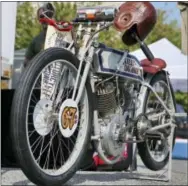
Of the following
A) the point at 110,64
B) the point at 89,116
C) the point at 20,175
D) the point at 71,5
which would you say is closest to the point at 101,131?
the point at 89,116

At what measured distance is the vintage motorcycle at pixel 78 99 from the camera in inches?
119

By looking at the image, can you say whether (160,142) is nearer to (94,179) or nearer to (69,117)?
(94,179)

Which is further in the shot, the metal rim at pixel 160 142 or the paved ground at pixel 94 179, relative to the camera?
the metal rim at pixel 160 142

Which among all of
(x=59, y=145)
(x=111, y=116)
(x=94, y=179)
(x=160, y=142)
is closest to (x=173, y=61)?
(x=160, y=142)

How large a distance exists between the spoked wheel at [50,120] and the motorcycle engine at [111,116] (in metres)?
0.24

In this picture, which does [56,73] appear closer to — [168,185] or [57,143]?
[57,143]

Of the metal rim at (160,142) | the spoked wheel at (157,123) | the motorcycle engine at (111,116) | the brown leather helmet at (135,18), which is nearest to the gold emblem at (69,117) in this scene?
the motorcycle engine at (111,116)

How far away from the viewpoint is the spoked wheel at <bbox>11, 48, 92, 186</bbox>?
116 inches

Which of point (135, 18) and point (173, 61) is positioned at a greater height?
point (173, 61)

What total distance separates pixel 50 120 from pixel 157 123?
163cm

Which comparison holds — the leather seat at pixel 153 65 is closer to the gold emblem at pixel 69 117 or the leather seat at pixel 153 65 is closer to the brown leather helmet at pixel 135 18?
the brown leather helmet at pixel 135 18

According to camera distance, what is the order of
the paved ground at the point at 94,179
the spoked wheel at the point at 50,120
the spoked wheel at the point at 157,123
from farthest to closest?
the spoked wheel at the point at 157,123, the paved ground at the point at 94,179, the spoked wheel at the point at 50,120

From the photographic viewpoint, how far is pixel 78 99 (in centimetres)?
338

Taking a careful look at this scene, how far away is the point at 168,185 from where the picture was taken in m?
4.57
